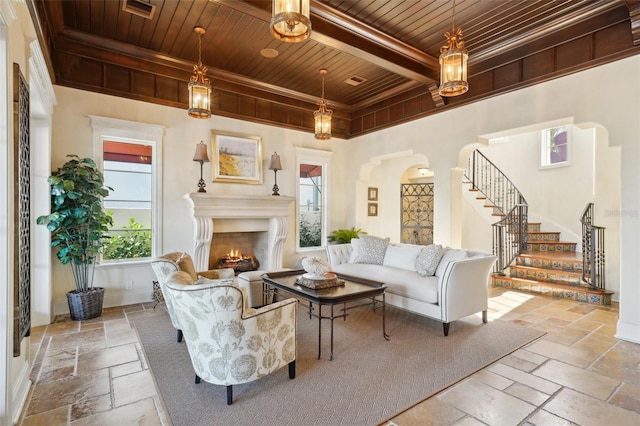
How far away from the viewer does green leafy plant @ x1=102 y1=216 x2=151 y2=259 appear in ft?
15.7

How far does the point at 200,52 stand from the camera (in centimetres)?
436

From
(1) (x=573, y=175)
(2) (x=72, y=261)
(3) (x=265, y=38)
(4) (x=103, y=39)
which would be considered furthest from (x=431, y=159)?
(2) (x=72, y=261)

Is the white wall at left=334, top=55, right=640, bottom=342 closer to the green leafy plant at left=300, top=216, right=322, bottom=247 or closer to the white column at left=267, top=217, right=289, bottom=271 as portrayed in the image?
the green leafy plant at left=300, top=216, right=322, bottom=247

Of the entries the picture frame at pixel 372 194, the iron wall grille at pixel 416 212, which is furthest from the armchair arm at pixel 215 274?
A: the iron wall grille at pixel 416 212

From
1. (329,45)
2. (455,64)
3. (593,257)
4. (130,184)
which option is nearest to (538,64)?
(455,64)

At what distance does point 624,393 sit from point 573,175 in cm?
597

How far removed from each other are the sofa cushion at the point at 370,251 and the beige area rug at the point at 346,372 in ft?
3.90

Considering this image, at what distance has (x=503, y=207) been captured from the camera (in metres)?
8.08

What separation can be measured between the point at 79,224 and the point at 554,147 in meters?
9.12

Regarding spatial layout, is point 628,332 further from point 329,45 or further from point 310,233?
point 310,233

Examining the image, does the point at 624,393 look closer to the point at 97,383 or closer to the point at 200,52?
the point at 97,383

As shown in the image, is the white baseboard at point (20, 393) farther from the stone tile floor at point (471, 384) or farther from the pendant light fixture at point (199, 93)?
the pendant light fixture at point (199, 93)

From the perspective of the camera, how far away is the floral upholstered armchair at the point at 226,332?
7.34 ft

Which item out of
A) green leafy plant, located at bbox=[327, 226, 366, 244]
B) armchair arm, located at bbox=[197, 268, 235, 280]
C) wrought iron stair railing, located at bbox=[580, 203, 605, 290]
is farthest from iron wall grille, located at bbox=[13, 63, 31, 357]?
wrought iron stair railing, located at bbox=[580, 203, 605, 290]
